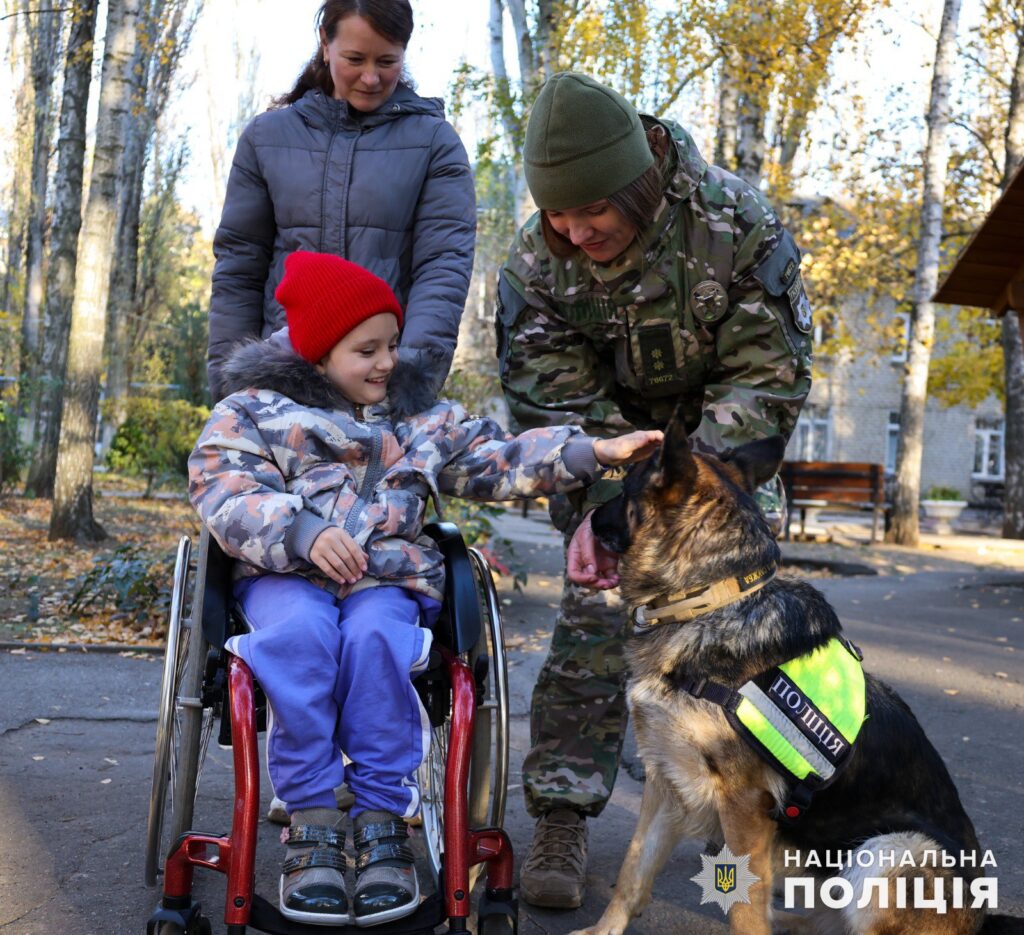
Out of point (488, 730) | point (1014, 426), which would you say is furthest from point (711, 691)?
point (1014, 426)

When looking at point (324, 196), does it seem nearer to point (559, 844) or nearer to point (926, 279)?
point (559, 844)

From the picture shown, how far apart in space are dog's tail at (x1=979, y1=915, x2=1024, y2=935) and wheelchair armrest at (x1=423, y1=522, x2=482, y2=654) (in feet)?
4.55

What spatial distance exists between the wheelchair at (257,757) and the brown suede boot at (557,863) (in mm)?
309

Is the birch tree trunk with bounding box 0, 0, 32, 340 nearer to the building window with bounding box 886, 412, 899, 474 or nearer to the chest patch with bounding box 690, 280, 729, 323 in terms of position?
the chest patch with bounding box 690, 280, 729, 323

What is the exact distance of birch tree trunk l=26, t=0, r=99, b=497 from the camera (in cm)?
1362

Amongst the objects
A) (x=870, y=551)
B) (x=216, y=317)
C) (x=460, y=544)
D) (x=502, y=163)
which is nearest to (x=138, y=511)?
(x=502, y=163)

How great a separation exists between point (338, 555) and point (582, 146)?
1.28 metres

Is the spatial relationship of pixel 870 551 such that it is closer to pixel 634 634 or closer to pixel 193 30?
pixel 634 634

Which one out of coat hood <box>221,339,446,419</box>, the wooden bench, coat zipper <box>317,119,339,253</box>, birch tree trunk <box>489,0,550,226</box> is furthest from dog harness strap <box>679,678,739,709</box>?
the wooden bench

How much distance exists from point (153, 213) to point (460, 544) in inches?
1252

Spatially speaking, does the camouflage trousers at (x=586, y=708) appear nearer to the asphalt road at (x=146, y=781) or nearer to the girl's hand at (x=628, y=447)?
the asphalt road at (x=146, y=781)

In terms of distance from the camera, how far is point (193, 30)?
1101 inches

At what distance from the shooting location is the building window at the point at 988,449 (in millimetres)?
42281

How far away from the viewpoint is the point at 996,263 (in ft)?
35.7
